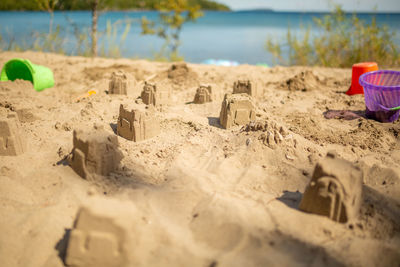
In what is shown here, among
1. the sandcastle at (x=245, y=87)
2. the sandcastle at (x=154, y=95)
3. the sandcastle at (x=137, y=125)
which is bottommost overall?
the sandcastle at (x=137, y=125)

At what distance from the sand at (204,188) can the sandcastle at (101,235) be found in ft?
0.04

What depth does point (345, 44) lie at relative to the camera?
597 centimetres

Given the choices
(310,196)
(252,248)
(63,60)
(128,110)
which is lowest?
(252,248)

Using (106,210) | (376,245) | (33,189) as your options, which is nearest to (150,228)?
(106,210)

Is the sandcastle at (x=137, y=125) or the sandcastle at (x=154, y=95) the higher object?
the sandcastle at (x=154, y=95)

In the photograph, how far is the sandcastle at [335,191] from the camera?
5.65 ft

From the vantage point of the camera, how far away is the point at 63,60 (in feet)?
19.5

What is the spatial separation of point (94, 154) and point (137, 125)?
2.26ft

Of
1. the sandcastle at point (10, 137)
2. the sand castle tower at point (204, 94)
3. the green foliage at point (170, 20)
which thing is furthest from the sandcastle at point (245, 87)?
the green foliage at point (170, 20)

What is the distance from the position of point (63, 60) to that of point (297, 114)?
4.69m

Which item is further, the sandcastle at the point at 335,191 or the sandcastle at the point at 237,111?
the sandcastle at the point at 237,111

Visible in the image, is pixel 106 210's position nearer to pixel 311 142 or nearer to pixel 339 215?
pixel 339 215

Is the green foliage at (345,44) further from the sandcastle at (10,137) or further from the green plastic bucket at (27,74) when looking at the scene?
the sandcastle at (10,137)

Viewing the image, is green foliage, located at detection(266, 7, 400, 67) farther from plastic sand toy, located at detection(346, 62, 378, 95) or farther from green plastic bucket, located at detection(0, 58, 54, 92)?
green plastic bucket, located at detection(0, 58, 54, 92)
